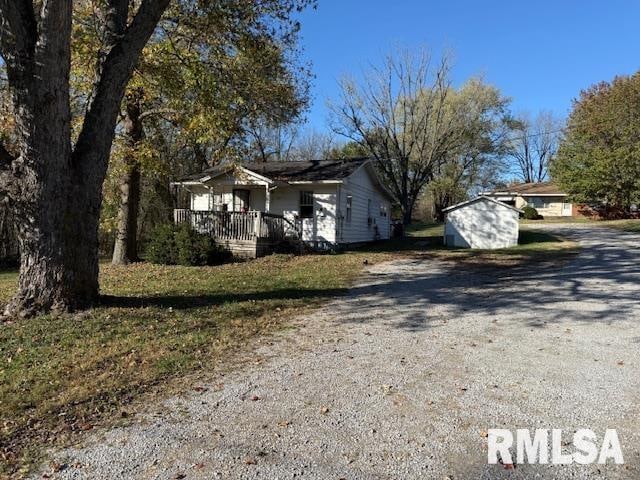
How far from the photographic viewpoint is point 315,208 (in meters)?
20.1

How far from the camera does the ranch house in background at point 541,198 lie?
45938 mm

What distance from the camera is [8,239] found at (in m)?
21.8

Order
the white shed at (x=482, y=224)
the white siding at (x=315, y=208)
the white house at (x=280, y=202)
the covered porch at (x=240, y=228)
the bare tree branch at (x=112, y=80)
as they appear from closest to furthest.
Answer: the bare tree branch at (x=112, y=80), the covered porch at (x=240, y=228), the white house at (x=280, y=202), the white siding at (x=315, y=208), the white shed at (x=482, y=224)

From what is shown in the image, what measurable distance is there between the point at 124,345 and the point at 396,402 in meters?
3.49

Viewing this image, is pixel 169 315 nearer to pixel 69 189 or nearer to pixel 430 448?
pixel 69 189

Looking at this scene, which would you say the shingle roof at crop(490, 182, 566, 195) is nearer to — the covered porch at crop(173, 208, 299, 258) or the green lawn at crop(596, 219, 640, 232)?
the green lawn at crop(596, 219, 640, 232)

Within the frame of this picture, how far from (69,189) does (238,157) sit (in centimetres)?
840

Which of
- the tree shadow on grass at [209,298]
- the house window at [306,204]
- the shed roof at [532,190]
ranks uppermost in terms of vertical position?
the shed roof at [532,190]

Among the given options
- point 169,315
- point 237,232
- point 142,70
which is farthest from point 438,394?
point 237,232

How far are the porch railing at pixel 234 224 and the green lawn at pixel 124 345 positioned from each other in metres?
5.62

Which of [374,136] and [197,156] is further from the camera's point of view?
[374,136]

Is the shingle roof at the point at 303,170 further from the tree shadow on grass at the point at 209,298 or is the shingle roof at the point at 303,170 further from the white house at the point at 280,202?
the tree shadow on grass at the point at 209,298

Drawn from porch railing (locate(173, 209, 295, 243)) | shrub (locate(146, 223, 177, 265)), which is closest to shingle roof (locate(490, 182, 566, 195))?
porch railing (locate(173, 209, 295, 243))

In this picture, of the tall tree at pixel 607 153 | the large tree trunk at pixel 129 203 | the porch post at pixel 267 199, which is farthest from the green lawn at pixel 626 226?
the large tree trunk at pixel 129 203
